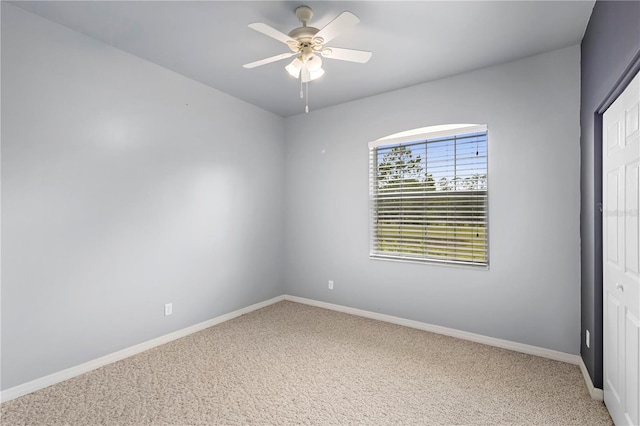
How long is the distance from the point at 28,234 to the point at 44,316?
62 cm

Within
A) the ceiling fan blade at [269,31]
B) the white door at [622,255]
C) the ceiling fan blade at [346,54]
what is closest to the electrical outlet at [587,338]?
the white door at [622,255]

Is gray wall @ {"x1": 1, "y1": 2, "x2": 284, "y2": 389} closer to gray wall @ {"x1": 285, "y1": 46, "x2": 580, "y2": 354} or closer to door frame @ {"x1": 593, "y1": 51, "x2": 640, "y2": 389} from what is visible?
gray wall @ {"x1": 285, "y1": 46, "x2": 580, "y2": 354}

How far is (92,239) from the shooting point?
8.82 ft

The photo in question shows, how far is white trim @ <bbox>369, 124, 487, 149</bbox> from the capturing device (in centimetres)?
328

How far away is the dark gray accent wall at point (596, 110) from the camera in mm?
1641

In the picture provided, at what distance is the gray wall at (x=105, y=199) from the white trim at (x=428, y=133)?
69.6 inches

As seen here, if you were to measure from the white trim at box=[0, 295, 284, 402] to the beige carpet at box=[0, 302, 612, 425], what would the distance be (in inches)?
2.4

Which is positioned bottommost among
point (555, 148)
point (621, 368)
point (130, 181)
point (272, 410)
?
point (272, 410)

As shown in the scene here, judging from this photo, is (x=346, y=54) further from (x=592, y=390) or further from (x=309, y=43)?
(x=592, y=390)

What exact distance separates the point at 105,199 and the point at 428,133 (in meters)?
3.19

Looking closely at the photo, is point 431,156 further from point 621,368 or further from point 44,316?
point 44,316

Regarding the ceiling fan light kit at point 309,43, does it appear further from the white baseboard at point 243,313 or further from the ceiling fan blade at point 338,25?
the white baseboard at point 243,313

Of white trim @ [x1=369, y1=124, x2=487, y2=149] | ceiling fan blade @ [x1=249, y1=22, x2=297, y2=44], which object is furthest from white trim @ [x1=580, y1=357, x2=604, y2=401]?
ceiling fan blade @ [x1=249, y1=22, x2=297, y2=44]

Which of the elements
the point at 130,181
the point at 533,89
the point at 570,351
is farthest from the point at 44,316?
the point at 533,89
